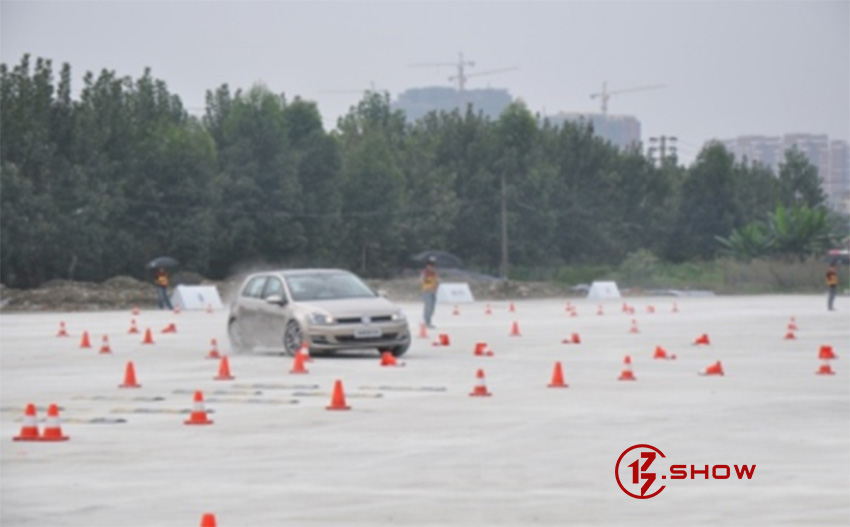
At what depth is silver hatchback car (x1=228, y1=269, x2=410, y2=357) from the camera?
28.9 m

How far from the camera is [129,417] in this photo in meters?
18.7

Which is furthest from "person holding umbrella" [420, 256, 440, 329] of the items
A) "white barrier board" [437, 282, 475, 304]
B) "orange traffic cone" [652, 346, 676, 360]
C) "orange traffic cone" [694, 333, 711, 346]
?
"white barrier board" [437, 282, 475, 304]

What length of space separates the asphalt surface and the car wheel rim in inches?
19.6

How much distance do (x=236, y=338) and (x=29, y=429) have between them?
50.2ft

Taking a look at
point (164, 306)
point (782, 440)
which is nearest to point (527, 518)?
point (782, 440)

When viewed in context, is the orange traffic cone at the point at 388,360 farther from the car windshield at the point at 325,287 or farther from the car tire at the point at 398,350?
the car windshield at the point at 325,287

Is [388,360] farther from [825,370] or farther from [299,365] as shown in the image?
[825,370]

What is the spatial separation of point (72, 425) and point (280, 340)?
485 inches

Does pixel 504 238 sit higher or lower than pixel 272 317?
higher

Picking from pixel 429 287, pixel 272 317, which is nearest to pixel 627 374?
pixel 272 317

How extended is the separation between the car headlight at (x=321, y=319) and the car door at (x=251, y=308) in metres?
1.81

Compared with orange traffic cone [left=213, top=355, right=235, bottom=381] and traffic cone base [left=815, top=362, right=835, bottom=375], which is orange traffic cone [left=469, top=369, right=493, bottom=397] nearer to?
orange traffic cone [left=213, top=355, right=235, bottom=381]

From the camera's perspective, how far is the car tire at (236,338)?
103 ft

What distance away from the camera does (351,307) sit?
1153 inches
